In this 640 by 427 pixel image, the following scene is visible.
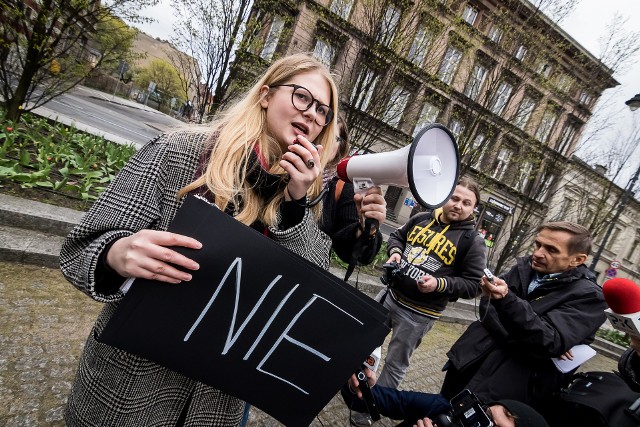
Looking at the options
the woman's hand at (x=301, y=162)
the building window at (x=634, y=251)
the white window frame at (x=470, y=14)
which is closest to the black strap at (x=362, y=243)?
the woman's hand at (x=301, y=162)

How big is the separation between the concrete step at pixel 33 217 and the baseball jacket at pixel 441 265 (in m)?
3.31

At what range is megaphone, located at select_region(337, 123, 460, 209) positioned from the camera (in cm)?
104

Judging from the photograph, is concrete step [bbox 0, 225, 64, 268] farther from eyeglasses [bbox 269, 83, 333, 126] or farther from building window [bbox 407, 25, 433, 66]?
building window [bbox 407, 25, 433, 66]

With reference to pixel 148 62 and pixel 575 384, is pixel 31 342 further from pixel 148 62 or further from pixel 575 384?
pixel 148 62

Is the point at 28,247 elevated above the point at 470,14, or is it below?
below

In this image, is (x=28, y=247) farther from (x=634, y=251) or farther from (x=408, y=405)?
(x=634, y=251)

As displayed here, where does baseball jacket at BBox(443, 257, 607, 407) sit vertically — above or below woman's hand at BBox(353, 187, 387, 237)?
below

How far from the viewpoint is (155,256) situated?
811 mm

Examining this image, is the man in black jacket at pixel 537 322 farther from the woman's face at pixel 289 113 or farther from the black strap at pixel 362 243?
the woman's face at pixel 289 113

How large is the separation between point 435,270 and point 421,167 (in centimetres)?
196

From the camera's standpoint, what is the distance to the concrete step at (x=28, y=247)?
2.96 metres

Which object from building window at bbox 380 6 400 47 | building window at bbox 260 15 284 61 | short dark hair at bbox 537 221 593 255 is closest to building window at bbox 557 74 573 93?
building window at bbox 380 6 400 47

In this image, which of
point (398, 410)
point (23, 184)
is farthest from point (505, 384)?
point (23, 184)

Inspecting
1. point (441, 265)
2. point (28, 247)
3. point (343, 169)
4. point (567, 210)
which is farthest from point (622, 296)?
point (567, 210)
